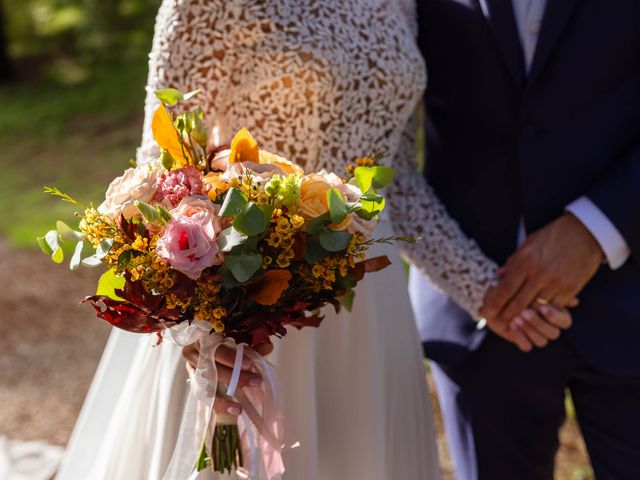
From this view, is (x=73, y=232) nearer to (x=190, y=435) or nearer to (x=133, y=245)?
(x=133, y=245)

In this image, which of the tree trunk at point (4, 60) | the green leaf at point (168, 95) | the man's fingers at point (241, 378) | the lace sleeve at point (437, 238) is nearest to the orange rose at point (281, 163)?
the green leaf at point (168, 95)

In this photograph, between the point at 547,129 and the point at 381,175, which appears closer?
the point at 381,175

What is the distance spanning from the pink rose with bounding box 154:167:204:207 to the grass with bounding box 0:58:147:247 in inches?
232

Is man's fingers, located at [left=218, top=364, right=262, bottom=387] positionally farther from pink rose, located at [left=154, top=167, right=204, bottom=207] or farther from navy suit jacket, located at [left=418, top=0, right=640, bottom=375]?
navy suit jacket, located at [left=418, top=0, right=640, bottom=375]

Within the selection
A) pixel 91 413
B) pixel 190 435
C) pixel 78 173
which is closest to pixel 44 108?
A: pixel 78 173

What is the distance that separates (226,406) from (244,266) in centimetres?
45

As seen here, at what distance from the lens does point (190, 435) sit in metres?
2.18

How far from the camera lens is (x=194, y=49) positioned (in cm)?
235

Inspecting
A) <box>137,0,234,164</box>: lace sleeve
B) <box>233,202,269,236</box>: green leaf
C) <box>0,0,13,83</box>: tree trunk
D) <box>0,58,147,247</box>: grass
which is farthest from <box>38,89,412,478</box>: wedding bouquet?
<box>0,0,13,83</box>: tree trunk

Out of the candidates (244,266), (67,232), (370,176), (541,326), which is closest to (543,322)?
(541,326)

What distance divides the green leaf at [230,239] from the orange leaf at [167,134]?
30cm

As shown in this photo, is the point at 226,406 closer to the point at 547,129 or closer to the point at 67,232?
the point at 67,232

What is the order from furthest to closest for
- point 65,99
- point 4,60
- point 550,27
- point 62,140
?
point 4,60 < point 65,99 < point 62,140 < point 550,27

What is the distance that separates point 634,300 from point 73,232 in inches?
65.1
